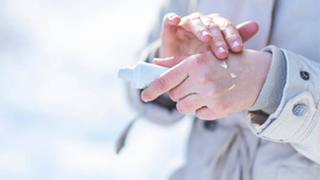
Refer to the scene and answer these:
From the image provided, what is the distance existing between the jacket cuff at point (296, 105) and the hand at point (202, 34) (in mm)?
82

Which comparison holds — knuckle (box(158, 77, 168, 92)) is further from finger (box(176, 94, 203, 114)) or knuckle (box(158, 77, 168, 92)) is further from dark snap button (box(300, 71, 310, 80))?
dark snap button (box(300, 71, 310, 80))

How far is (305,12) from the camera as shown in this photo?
Answer: 1.80 feet

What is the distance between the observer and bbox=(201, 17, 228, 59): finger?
19.0 inches

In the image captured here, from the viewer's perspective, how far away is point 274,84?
480 millimetres

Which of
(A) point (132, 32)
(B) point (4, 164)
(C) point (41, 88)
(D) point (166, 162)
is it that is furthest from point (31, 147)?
(A) point (132, 32)

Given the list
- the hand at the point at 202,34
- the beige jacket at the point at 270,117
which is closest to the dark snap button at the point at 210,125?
the beige jacket at the point at 270,117

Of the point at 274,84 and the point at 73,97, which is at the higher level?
the point at 274,84

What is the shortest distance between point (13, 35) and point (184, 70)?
3.09 feet

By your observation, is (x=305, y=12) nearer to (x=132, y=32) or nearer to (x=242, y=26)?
(x=242, y=26)

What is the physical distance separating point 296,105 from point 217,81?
112 millimetres

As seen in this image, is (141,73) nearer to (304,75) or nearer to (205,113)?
(205,113)

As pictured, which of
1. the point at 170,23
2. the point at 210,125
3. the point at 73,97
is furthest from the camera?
the point at 73,97

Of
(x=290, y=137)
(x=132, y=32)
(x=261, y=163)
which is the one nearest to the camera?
(x=290, y=137)

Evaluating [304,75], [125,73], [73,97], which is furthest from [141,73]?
[73,97]
